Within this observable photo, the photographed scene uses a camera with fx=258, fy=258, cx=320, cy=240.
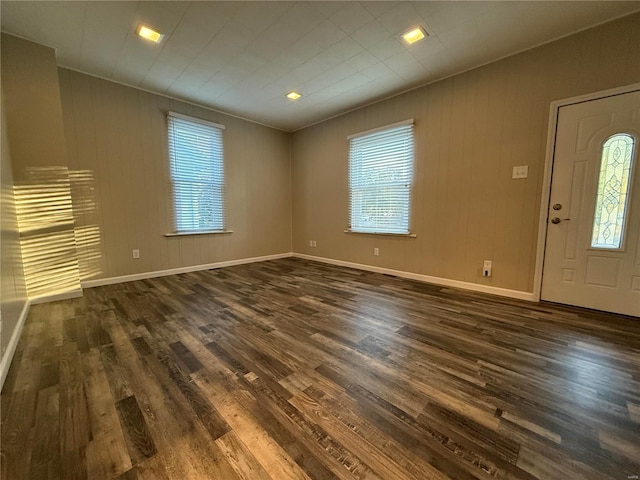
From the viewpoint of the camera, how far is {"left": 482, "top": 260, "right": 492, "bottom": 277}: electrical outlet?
120 inches

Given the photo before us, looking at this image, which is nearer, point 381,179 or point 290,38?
point 290,38

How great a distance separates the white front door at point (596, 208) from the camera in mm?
2287

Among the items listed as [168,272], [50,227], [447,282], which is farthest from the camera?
[168,272]

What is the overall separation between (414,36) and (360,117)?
1.75 meters

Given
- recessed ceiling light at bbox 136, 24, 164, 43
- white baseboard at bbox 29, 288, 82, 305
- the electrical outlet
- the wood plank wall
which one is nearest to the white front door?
the wood plank wall

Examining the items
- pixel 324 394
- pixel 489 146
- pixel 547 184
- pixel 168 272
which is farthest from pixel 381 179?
pixel 168 272

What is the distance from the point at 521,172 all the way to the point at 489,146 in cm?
45

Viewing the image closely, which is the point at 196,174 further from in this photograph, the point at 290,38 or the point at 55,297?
the point at 290,38

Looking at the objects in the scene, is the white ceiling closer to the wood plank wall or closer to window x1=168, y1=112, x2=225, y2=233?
the wood plank wall

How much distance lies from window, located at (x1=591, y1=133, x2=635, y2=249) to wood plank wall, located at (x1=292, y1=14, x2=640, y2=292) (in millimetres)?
444

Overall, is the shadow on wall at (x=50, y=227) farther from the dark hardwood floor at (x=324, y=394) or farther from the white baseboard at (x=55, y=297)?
the dark hardwood floor at (x=324, y=394)

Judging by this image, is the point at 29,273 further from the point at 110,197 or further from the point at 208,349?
the point at 208,349

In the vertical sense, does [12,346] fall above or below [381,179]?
below

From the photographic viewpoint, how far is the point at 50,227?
2779mm
